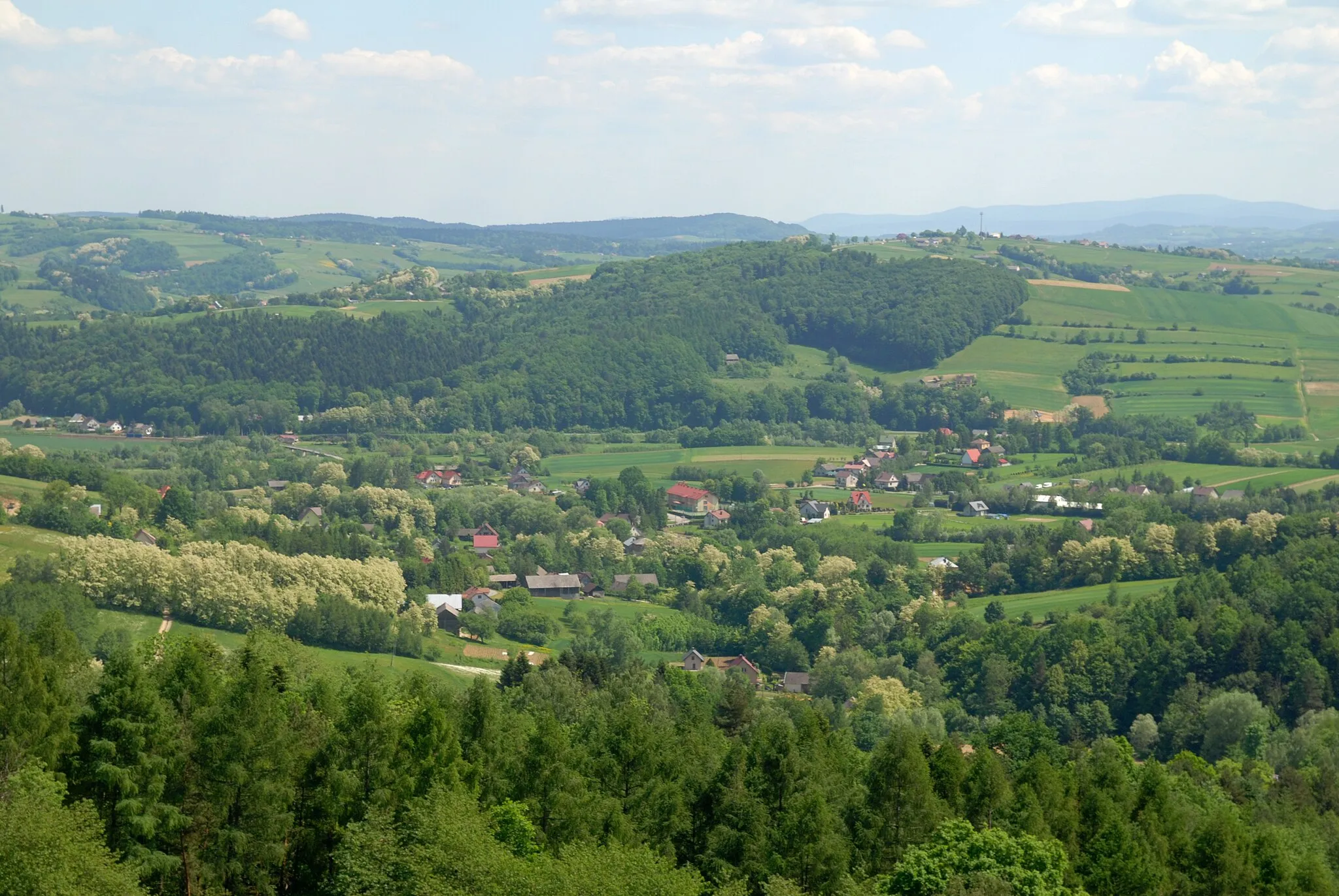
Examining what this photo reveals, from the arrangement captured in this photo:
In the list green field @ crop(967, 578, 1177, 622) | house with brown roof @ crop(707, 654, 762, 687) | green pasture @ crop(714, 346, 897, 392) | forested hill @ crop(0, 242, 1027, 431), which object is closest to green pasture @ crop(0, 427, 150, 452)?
forested hill @ crop(0, 242, 1027, 431)

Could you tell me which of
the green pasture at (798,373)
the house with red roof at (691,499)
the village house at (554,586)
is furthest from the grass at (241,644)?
the green pasture at (798,373)

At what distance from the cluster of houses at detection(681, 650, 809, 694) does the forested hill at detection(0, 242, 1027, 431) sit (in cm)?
7802

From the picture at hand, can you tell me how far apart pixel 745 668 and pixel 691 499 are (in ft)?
140

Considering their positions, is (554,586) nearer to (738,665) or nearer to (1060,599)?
(738,665)

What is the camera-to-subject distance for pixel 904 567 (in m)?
93.9

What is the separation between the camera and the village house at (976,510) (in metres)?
115

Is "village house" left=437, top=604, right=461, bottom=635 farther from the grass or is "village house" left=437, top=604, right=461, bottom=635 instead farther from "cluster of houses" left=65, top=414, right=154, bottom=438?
"cluster of houses" left=65, top=414, right=154, bottom=438

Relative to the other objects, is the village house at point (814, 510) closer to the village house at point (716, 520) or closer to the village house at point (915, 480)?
the village house at point (716, 520)

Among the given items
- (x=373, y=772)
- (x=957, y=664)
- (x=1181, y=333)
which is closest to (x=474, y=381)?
(x=1181, y=333)

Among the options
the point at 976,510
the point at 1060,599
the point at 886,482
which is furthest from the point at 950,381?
the point at 1060,599

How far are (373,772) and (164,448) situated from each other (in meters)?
108

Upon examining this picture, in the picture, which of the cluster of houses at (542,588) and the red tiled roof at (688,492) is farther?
the red tiled roof at (688,492)

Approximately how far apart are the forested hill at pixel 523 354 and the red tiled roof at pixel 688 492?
1347 inches

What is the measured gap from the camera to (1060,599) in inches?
3408
